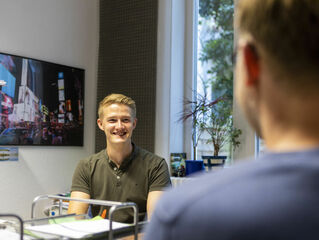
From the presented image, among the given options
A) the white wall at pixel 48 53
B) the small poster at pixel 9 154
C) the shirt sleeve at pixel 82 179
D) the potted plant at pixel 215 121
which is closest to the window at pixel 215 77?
the potted plant at pixel 215 121

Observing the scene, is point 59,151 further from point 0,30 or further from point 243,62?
point 243,62

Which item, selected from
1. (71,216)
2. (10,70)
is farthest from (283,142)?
(10,70)

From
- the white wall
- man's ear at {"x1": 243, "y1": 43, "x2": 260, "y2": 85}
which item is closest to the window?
the white wall

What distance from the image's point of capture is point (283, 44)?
44 cm

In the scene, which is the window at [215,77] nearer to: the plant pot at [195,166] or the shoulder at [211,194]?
the plant pot at [195,166]

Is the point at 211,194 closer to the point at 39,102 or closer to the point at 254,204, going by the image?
the point at 254,204

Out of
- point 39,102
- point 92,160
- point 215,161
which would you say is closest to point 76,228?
point 92,160

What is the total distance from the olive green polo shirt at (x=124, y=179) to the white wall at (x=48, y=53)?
1.23 metres

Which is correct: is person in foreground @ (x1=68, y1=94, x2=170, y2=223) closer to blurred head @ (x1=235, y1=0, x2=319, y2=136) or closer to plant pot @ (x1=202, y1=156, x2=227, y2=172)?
plant pot @ (x1=202, y1=156, x2=227, y2=172)

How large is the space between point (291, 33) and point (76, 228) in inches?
38.5

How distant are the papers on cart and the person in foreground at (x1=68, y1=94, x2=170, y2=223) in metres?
0.80

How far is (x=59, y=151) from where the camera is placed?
3.60m

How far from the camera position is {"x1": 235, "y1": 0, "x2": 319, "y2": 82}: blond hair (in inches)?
17.2

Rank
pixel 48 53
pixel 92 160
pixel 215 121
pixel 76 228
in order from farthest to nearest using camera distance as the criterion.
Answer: pixel 48 53 < pixel 215 121 < pixel 92 160 < pixel 76 228
